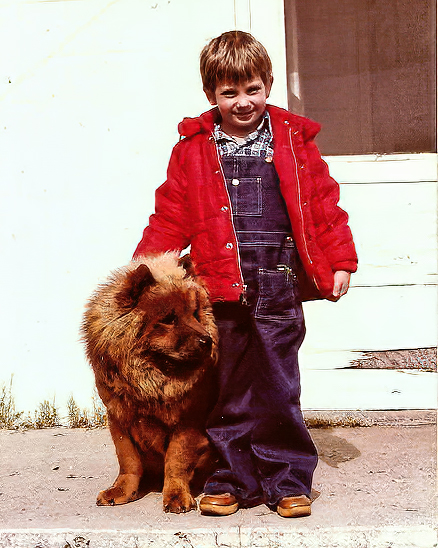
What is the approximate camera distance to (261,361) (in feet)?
10.6

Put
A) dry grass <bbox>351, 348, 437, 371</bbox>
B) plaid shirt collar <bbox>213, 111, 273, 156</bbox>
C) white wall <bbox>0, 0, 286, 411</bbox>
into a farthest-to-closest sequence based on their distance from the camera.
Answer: dry grass <bbox>351, 348, 437, 371</bbox>
white wall <bbox>0, 0, 286, 411</bbox>
plaid shirt collar <bbox>213, 111, 273, 156</bbox>

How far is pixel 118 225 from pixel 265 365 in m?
1.79

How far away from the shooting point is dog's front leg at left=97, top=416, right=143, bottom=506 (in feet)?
10.7

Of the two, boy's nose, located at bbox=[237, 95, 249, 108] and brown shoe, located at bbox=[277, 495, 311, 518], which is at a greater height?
boy's nose, located at bbox=[237, 95, 249, 108]

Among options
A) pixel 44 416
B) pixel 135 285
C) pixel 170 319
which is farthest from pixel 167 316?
pixel 44 416

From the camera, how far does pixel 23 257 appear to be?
4680mm

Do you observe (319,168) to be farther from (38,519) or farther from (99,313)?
(38,519)

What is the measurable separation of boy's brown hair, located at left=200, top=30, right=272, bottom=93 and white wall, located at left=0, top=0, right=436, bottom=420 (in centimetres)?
130

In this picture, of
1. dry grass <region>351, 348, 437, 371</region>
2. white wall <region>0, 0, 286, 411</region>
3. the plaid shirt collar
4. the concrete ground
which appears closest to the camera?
the concrete ground

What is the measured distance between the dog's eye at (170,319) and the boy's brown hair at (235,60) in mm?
1030

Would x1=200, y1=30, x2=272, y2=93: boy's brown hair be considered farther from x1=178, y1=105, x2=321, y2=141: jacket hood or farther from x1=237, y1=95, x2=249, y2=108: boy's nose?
x1=178, y1=105, x2=321, y2=141: jacket hood

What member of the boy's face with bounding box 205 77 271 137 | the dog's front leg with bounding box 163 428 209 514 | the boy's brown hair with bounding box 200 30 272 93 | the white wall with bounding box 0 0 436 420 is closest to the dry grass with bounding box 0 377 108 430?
the white wall with bounding box 0 0 436 420

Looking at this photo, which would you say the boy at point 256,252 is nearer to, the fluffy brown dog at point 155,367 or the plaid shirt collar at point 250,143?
the plaid shirt collar at point 250,143

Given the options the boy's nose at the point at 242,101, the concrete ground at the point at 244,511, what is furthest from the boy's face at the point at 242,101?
the concrete ground at the point at 244,511
